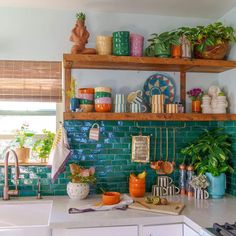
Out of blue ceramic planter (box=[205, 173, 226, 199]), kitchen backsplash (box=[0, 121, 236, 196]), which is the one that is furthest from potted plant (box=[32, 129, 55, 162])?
blue ceramic planter (box=[205, 173, 226, 199])

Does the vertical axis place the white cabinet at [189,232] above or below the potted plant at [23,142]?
below

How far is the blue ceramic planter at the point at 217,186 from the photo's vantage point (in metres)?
2.45

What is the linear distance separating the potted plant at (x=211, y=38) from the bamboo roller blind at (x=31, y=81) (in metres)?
1.11

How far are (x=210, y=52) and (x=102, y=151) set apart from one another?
1.19 metres

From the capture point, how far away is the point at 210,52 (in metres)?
2.50

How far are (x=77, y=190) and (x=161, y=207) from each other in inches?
25.6

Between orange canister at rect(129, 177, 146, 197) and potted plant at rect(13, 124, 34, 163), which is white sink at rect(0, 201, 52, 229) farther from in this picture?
orange canister at rect(129, 177, 146, 197)

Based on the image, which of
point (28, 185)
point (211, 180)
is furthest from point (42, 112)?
point (211, 180)

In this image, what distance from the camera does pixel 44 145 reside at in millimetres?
2631

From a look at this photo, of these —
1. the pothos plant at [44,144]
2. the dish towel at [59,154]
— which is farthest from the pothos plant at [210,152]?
the pothos plant at [44,144]

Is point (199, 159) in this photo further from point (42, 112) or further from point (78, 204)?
point (42, 112)

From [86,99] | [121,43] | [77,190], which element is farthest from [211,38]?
[77,190]

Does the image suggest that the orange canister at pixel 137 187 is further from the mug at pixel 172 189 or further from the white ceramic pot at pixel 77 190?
the white ceramic pot at pixel 77 190

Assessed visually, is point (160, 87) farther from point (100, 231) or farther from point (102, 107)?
point (100, 231)
